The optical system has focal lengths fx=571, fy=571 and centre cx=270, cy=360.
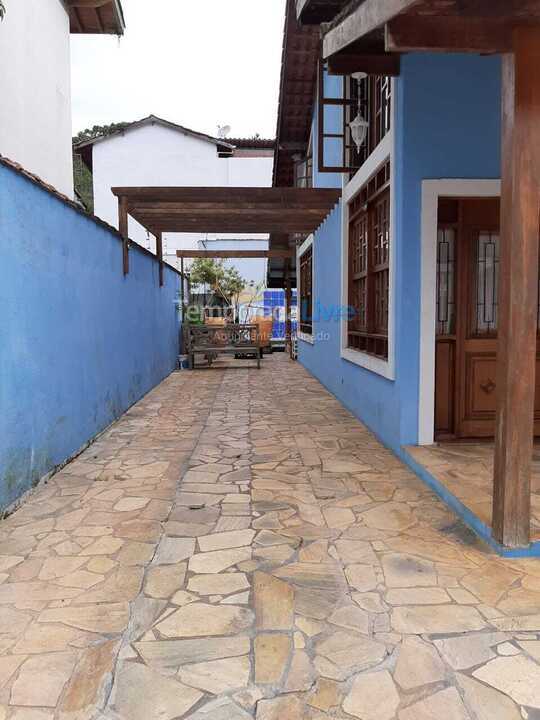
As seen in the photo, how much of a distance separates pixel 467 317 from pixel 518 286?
93.6 inches

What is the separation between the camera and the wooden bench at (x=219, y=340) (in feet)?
43.9

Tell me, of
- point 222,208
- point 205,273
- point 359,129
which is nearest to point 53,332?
point 359,129

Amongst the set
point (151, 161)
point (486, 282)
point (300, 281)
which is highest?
point (151, 161)

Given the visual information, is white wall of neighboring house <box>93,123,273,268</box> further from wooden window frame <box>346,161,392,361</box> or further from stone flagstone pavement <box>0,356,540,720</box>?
stone flagstone pavement <box>0,356,540,720</box>

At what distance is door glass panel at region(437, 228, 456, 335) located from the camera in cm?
539

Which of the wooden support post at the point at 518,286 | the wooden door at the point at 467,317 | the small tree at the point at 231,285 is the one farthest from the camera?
the small tree at the point at 231,285

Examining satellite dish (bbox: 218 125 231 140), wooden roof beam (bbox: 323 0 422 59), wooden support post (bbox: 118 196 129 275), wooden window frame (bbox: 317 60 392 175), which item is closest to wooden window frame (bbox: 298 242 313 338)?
wooden window frame (bbox: 317 60 392 175)

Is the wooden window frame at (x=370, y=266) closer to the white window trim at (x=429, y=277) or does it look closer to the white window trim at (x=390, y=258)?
the white window trim at (x=390, y=258)

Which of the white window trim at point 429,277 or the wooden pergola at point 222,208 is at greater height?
the wooden pergola at point 222,208

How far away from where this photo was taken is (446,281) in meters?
5.43

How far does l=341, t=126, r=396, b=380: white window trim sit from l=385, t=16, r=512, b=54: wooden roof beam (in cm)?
207

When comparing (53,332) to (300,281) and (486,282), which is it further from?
(300,281)

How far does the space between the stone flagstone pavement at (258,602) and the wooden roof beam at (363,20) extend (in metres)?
2.91

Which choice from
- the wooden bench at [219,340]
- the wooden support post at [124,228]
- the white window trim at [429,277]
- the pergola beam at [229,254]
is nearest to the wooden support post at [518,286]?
the white window trim at [429,277]
